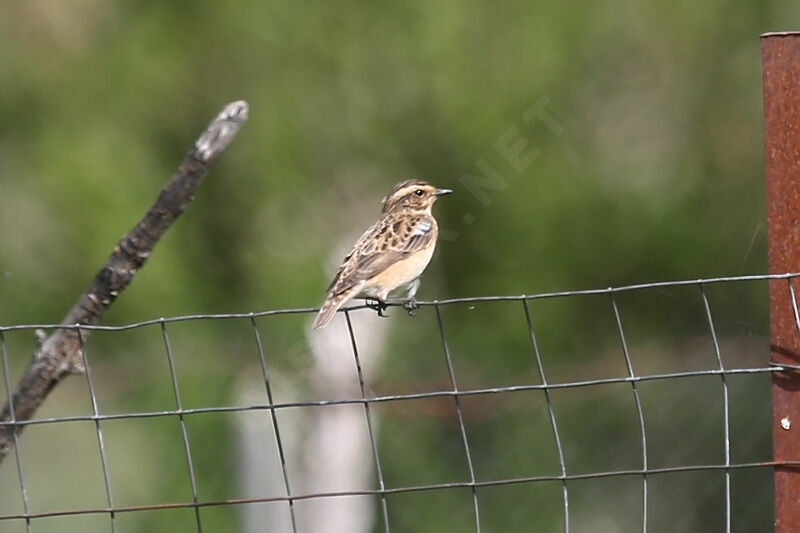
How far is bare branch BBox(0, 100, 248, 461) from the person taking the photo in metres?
4.25

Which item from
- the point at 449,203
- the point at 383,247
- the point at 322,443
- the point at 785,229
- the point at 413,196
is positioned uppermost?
the point at 449,203

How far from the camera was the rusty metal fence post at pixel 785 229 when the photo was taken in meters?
3.37

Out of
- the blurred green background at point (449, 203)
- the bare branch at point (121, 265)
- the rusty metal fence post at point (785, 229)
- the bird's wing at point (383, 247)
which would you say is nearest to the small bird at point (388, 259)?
the bird's wing at point (383, 247)

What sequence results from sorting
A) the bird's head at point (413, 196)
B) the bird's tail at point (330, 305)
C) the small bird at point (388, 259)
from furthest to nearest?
the bird's head at point (413, 196) < the small bird at point (388, 259) < the bird's tail at point (330, 305)

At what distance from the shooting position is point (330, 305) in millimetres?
5180

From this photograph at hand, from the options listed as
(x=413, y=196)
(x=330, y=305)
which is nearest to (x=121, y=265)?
(x=330, y=305)

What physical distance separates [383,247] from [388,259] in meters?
0.09

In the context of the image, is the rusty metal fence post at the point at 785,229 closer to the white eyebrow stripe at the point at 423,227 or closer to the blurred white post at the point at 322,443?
the white eyebrow stripe at the point at 423,227

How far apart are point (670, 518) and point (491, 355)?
1.62m

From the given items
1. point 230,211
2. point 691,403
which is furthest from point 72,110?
point 691,403

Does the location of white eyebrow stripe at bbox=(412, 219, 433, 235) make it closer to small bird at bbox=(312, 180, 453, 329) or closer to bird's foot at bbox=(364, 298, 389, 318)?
small bird at bbox=(312, 180, 453, 329)

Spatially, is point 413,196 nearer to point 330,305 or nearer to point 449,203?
point 330,305

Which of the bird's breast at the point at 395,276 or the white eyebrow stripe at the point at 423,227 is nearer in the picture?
the bird's breast at the point at 395,276

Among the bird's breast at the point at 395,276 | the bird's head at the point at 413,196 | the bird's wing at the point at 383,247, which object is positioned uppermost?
the bird's head at the point at 413,196
